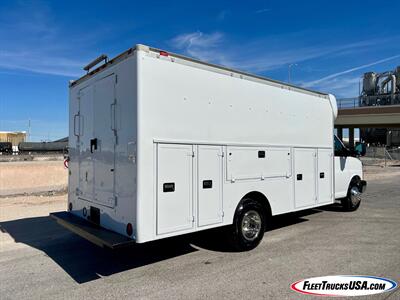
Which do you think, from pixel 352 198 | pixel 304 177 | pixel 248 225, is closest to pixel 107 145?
pixel 248 225

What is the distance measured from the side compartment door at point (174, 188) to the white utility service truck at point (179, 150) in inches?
0.6

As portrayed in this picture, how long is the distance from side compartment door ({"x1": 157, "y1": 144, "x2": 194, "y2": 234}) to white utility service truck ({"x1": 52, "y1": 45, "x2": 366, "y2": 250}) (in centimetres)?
1

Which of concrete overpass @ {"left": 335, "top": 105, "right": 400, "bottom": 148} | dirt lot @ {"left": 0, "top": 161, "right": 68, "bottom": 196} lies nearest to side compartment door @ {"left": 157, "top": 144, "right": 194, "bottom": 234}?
dirt lot @ {"left": 0, "top": 161, "right": 68, "bottom": 196}

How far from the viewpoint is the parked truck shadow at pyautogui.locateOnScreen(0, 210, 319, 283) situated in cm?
541

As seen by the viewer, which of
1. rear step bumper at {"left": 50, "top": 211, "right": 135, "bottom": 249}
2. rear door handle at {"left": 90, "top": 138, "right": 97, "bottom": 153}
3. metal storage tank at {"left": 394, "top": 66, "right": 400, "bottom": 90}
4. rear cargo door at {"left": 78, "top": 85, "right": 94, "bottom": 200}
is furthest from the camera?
metal storage tank at {"left": 394, "top": 66, "right": 400, "bottom": 90}

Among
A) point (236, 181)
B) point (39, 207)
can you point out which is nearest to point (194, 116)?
point (236, 181)

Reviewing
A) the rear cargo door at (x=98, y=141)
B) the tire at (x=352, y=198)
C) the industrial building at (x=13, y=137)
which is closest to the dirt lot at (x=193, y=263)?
the rear cargo door at (x=98, y=141)

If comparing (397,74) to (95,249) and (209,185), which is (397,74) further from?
(95,249)

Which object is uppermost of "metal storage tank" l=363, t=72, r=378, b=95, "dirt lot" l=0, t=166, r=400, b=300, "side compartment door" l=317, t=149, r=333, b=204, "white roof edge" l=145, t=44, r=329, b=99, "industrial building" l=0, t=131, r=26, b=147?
"metal storage tank" l=363, t=72, r=378, b=95

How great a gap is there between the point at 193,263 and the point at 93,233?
1.58 metres

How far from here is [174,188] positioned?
509cm

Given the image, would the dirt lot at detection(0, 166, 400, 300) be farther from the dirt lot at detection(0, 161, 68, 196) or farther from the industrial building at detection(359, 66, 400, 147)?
the industrial building at detection(359, 66, 400, 147)

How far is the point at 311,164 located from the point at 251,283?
3641mm

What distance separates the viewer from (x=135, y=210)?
4.73 m
